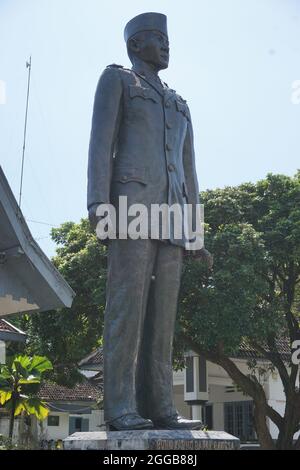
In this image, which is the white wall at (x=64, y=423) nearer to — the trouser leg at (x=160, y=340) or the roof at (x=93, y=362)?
the roof at (x=93, y=362)

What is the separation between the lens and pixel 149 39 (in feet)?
16.7

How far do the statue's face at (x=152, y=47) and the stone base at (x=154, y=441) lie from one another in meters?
2.74

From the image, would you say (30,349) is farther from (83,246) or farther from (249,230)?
(249,230)

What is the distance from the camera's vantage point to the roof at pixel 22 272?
31.2 ft

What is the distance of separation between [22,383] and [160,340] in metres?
13.5

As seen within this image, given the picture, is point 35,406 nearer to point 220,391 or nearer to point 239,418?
point 239,418

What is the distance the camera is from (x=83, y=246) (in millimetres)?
19141

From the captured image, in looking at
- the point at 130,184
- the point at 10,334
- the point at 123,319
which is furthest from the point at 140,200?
the point at 10,334

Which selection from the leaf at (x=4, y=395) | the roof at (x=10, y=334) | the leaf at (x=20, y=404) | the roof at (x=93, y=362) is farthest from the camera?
the roof at (x=93, y=362)

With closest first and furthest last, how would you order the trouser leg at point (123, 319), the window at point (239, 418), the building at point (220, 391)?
the trouser leg at point (123, 319)
the building at point (220, 391)
the window at point (239, 418)

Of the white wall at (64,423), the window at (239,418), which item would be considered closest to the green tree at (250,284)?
the window at (239,418)

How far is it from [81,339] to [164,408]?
14077 mm

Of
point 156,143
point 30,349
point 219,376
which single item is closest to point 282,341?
point 219,376

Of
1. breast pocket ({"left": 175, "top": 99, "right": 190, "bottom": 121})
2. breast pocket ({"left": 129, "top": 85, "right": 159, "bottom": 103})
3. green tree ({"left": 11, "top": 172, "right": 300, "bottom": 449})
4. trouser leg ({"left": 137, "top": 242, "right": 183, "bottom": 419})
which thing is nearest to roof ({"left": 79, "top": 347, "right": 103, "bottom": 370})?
green tree ({"left": 11, "top": 172, "right": 300, "bottom": 449})
